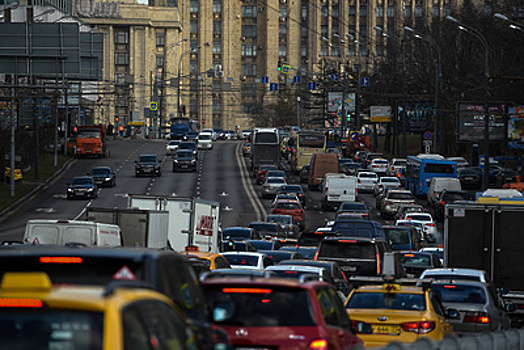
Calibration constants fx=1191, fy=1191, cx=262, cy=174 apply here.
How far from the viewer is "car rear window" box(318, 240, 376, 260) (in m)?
24.0

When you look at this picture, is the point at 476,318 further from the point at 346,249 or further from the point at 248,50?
the point at 248,50

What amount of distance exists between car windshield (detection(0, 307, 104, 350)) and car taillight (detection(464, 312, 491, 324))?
37.4ft

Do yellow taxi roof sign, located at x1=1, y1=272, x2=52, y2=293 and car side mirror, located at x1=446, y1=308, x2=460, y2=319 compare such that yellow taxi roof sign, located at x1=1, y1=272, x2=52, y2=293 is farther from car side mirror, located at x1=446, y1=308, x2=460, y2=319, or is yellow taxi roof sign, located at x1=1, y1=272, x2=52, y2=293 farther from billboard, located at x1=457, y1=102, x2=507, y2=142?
billboard, located at x1=457, y1=102, x2=507, y2=142

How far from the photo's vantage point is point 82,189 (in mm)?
65750

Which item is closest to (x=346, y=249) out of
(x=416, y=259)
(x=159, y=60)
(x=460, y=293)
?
(x=416, y=259)

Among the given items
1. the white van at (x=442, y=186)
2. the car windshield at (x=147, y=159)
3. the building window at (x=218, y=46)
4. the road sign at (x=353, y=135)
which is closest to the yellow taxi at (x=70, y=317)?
the white van at (x=442, y=186)

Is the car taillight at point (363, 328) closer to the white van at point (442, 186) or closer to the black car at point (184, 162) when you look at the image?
the white van at point (442, 186)

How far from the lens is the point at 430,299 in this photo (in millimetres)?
15047

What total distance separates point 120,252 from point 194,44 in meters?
176

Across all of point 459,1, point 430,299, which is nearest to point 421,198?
point 430,299

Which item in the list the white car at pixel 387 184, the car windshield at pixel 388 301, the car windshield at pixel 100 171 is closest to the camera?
the car windshield at pixel 388 301

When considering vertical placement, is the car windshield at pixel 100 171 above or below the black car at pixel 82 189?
above

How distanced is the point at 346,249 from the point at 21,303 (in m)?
17.9

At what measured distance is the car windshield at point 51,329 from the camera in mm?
6359
